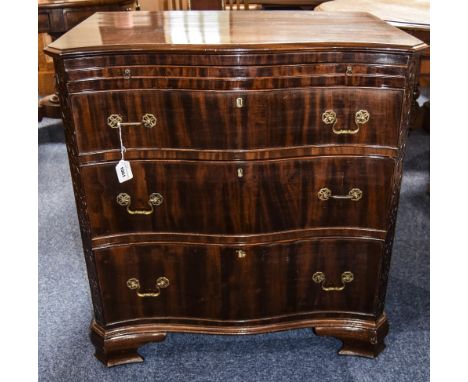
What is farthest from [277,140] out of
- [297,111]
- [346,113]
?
[346,113]

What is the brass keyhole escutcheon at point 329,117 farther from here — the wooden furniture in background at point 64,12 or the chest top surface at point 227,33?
the wooden furniture in background at point 64,12

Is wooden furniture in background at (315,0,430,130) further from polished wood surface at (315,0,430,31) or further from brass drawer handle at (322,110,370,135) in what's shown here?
brass drawer handle at (322,110,370,135)

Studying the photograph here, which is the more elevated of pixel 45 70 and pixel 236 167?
pixel 236 167

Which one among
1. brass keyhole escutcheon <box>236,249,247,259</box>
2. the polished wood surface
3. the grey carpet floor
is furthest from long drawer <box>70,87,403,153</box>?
the polished wood surface

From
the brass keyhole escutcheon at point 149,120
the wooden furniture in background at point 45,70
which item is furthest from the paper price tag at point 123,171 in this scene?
the wooden furniture in background at point 45,70

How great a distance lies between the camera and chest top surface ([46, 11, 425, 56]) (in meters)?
1.37

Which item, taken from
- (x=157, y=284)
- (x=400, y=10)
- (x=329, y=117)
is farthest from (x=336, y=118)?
(x=400, y=10)

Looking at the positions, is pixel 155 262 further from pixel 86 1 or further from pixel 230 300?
pixel 86 1

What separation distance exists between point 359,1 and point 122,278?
6.78 feet

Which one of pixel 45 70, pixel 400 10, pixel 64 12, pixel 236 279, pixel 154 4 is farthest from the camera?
pixel 45 70

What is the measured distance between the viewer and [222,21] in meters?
1.74

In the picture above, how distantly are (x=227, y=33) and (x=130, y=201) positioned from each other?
0.59 m

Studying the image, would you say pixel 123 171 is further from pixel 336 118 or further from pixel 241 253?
pixel 336 118

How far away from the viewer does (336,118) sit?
148 cm
